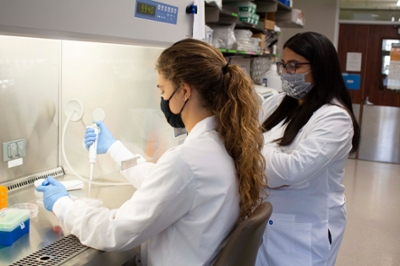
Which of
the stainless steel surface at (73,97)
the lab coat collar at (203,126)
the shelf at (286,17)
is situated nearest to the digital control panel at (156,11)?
the stainless steel surface at (73,97)

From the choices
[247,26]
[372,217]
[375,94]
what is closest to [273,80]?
[247,26]

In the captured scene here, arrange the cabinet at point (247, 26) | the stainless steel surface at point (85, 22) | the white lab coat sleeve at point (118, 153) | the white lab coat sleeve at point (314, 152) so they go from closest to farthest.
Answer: the stainless steel surface at point (85, 22), the white lab coat sleeve at point (314, 152), the white lab coat sleeve at point (118, 153), the cabinet at point (247, 26)

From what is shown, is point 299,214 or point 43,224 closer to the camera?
point 43,224

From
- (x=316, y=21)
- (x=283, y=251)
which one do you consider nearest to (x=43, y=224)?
(x=283, y=251)

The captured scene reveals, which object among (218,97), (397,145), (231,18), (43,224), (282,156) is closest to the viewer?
(218,97)

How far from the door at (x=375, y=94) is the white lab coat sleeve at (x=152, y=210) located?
20.8ft

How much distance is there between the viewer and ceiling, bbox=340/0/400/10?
6.77 metres

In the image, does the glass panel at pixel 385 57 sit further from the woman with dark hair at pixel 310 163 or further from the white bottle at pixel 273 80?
the woman with dark hair at pixel 310 163

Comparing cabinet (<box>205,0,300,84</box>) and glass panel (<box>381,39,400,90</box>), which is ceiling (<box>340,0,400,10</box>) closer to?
glass panel (<box>381,39,400,90</box>)

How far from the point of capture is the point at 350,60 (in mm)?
6988

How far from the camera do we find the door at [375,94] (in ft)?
22.3

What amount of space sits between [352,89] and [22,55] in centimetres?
613

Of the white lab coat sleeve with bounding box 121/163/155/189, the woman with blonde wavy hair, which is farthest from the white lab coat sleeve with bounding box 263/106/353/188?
the white lab coat sleeve with bounding box 121/163/155/189

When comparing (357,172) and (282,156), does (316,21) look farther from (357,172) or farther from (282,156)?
(282,156)
